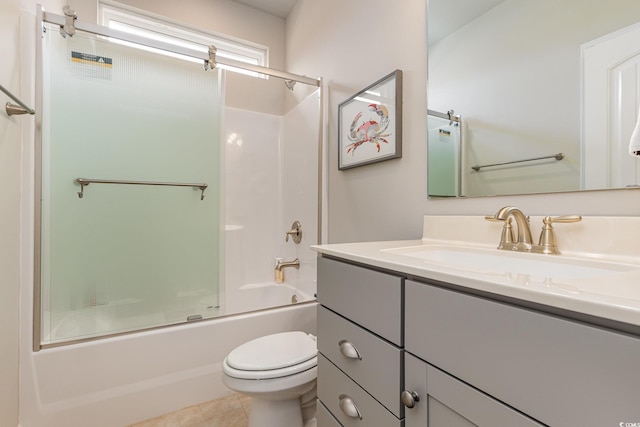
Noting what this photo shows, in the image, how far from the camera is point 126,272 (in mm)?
1800

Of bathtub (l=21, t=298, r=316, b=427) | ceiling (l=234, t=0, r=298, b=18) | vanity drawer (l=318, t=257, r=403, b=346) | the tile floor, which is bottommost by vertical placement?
the tile floor

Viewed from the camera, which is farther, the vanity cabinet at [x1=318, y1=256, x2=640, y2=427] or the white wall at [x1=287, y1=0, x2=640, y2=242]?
the white wall at [x1=287, y1=0, x2=640, y2=242]

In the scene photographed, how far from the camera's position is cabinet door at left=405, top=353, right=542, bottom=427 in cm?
47

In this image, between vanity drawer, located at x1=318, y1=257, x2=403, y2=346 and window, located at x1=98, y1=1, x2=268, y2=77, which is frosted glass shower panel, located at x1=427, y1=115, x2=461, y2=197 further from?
window, located at x1=98, y1=1, x2=268, y2=77

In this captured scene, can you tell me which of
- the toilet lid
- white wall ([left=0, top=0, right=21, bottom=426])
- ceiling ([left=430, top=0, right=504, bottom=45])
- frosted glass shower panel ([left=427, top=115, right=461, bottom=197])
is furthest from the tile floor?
ceiling ([left=430, top=0, right=504, bottom=45])

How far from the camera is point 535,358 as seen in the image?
423 mm

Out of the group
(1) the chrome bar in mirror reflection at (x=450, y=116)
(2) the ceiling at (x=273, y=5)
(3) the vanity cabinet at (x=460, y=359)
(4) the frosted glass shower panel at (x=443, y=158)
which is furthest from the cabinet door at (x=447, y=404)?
(2) the ceiling at (x=273, y=5)

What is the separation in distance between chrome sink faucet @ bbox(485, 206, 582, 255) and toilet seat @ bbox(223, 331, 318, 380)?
88 cm

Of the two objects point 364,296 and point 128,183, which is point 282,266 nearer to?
point 128,183

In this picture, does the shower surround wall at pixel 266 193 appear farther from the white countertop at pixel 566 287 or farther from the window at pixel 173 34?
the white countertop at pixel 566 287

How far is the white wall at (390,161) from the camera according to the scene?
3.00 ft

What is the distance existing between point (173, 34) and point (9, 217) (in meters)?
1.88

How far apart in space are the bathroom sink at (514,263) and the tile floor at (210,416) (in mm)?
1230

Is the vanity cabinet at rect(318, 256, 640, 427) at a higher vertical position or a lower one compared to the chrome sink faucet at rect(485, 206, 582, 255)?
lower
